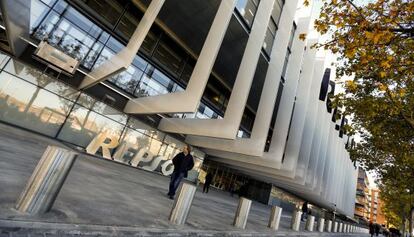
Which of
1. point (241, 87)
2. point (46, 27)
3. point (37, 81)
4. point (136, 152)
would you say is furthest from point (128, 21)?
point (241, 87)

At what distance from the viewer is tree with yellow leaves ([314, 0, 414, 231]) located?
5.71 meters

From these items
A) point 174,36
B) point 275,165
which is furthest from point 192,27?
point 275,165

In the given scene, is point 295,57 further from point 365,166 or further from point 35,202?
point 35,202

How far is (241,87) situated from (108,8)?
11.0 metres

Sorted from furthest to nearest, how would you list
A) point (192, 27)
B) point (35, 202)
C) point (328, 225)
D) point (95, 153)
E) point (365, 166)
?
point (365, 166) → point (192, 27) → point (95, 153) → point (328, 225) → point (35, 202)

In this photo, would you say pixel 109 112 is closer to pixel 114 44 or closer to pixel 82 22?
pixel 114 44

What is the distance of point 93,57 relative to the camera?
15227mm

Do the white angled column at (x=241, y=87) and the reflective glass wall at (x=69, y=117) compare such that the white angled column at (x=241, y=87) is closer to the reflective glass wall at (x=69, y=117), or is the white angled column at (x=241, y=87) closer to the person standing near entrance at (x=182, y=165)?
the person standing near entrance at (x=182, y=165)

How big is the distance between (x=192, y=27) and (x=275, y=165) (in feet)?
40.6

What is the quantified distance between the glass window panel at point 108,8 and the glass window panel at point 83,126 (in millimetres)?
6389

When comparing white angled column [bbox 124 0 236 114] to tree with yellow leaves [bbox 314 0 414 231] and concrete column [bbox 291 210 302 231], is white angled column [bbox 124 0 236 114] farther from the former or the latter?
concrete column [bbox 291 210 302 231]

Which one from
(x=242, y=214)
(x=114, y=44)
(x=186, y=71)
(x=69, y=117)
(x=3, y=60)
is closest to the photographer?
(x=242, y=214)

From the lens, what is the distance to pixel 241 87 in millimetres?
12680

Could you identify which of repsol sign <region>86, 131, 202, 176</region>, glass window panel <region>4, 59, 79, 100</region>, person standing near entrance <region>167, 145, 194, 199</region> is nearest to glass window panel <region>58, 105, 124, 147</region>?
repsol sign <region>86, 131, 202, 176</region>
